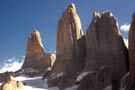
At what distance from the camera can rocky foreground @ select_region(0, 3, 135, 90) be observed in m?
117

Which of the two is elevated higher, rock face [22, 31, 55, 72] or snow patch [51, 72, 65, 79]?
rock face [22, 31, 55, 72]

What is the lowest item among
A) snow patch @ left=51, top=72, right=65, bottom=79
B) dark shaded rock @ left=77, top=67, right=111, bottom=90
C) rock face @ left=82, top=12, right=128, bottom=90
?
dark shaded rock @ left=77, top=67, right=111, bottom=90

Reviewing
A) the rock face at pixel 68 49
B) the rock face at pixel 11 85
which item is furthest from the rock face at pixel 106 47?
the rock face at pixel 11 85

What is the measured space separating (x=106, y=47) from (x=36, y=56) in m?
66.5

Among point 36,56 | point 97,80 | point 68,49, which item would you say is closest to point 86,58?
point 68,49

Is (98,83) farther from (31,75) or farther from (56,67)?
(31,75)

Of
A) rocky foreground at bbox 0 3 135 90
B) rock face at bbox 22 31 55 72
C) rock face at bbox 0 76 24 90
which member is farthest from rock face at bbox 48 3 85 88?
rock face at bbox 0 76 24 90

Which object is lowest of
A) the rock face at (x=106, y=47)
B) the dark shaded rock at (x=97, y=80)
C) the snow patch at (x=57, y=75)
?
the dark shaded rock at (x=97, y=80)

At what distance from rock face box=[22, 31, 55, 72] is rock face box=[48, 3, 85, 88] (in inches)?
897

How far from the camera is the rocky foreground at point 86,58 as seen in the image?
116875mm

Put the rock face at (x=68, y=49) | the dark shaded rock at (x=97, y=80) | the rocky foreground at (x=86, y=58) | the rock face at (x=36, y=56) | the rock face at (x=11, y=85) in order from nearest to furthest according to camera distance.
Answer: the rock face at (x=11, y=85)
the rocky foreground at (x=86, y=58)
the dark shaded rock at (x=97, y=80)
the rock face at (x=68, y=49)
the rock face at (x=36, y=56)

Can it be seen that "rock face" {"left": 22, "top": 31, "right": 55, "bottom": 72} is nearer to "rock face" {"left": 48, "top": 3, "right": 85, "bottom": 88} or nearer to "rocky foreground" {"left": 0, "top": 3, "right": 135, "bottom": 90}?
"rocky foreground" {"left": 0, "top": 3, "right": 135, "bottom": 90}

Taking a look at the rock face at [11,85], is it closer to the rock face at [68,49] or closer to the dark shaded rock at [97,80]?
the dark shaded rock at [97,80]

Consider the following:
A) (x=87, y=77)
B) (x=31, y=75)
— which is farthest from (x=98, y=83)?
(x=31, y=75)
